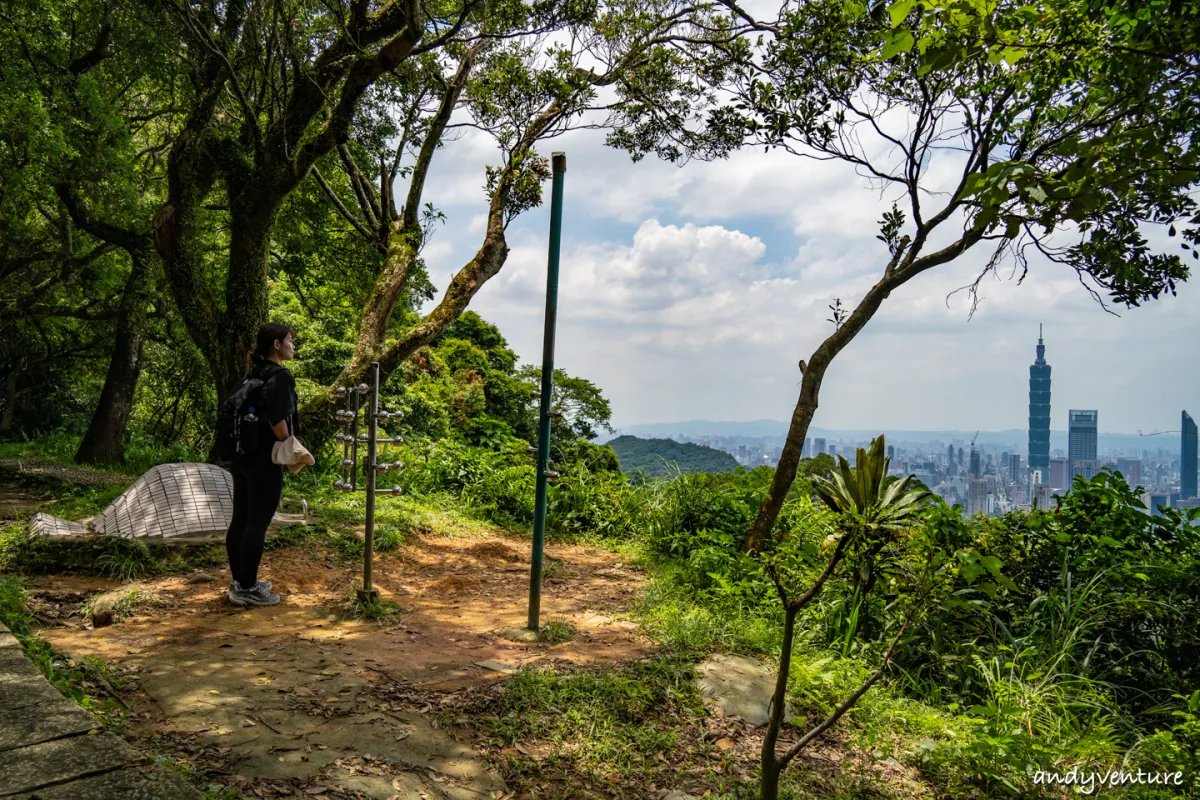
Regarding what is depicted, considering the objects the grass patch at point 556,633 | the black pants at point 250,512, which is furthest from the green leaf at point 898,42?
the black pants at point 250,512

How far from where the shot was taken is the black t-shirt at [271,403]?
4598 millimetres

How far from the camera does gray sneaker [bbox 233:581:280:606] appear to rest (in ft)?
15.8

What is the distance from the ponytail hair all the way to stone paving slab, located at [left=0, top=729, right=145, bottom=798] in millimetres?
2905

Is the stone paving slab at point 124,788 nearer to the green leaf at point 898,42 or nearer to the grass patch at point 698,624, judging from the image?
the green leaf at point 898,42

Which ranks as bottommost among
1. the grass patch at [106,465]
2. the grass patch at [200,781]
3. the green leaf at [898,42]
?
the grass patch at [200,781]

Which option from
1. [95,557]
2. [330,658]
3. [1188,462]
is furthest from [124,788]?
[1188,462]

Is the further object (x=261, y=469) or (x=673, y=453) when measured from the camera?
(x=673, y=453)

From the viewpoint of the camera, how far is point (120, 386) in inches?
436

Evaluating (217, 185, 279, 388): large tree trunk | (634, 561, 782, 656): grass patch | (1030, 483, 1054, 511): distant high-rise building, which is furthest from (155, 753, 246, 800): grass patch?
(217, 185, 279, 388): large tree trunk

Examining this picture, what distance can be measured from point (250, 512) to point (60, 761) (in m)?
2.85

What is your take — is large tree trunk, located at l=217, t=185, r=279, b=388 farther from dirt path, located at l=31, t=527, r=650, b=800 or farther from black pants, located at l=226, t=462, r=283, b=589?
black pants, located at l=226, t=462, r=283, b=589

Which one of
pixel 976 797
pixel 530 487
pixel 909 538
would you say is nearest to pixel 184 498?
pixel 530 487

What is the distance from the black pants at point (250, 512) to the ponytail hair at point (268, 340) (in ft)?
2.14

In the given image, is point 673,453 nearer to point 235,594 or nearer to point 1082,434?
point 1082,434
